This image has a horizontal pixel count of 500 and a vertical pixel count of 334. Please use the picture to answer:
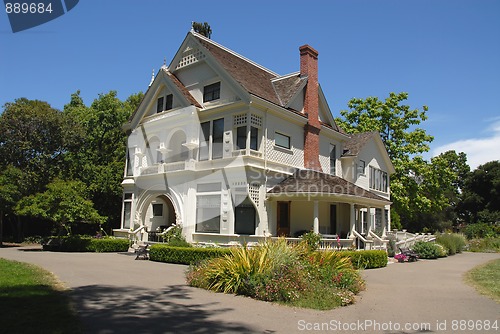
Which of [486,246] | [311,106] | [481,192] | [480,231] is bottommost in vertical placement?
[486,246]

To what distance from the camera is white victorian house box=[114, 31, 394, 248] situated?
68.6 ft

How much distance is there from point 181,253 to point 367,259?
871 cm

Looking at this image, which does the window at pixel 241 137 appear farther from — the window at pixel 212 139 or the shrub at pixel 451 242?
the shrub at pixel 451 242

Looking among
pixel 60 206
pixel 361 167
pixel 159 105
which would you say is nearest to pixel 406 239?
pixel 361 167

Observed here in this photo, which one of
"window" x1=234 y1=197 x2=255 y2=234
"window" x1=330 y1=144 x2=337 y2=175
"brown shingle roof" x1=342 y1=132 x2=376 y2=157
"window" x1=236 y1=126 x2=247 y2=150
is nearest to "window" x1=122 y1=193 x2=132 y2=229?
"window" x1=234 y1=197 x2=255 y2=234

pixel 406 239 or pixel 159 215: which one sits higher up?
pixel 159 215

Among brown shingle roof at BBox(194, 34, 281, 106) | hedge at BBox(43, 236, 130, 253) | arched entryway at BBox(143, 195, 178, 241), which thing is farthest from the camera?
arched entryway at BBox(143, 195, 178, 241)

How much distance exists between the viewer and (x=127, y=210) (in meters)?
27.4

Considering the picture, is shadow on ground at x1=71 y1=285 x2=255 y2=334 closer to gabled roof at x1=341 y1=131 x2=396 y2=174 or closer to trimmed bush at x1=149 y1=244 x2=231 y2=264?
trimmed bush at x1=149 y1=244 x2=231 y2=264

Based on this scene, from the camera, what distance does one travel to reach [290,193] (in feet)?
66.8

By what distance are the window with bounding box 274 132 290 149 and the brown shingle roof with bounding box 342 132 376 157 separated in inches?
285

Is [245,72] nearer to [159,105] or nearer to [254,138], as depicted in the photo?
[254,138]

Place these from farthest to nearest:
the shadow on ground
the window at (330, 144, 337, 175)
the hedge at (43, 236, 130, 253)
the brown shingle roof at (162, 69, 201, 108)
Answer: the window at (330, 144, 337, 175), the hedge at (43, 236, 130, 253), the brown shingle roof at (162, 69, 201, 108), the shadow on ground

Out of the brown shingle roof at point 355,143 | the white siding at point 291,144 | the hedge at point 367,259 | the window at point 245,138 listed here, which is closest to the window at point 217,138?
the window at point 245,138
